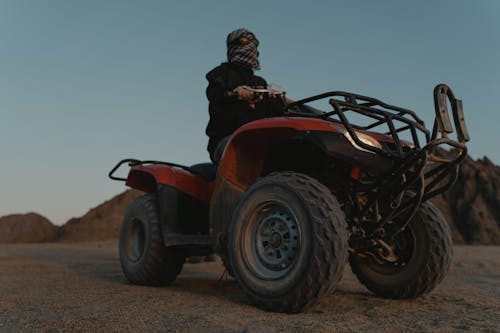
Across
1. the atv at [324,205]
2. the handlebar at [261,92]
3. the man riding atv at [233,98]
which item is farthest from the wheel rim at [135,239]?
the handlebar at [261,92]

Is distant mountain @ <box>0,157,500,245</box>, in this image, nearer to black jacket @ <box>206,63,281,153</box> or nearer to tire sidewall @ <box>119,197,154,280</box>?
tire sidewall @ <box>119,197,154,280</box>

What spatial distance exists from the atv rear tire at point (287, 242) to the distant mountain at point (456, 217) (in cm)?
1822

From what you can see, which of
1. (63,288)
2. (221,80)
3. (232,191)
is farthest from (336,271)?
(63,288)

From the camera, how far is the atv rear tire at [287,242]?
2686 mm

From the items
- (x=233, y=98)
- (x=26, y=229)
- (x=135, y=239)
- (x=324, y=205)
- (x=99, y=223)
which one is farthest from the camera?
(x=26, y=229)

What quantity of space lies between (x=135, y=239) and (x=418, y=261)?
2.63 m

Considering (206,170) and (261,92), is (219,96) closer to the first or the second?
(261,92)

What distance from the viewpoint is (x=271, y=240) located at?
3.01 m

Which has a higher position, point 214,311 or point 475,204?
point 475,204

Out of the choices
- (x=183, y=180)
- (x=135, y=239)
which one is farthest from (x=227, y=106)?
(x=135, y=239)

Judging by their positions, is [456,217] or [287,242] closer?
[287,242]

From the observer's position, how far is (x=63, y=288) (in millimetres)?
4090

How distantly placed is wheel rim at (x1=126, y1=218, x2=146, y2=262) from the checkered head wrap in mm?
1801

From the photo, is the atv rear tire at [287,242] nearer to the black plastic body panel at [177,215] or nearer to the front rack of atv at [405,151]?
the front rack of atv at [405,151]
